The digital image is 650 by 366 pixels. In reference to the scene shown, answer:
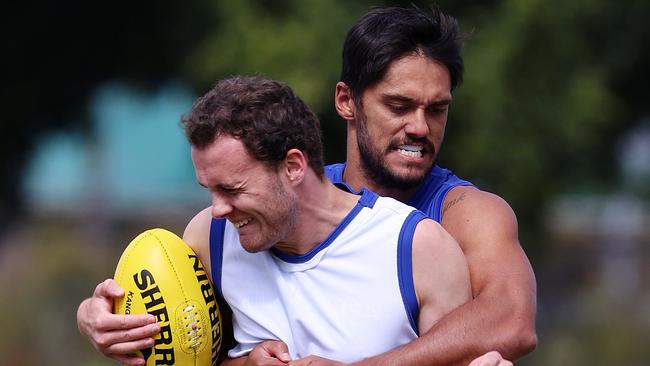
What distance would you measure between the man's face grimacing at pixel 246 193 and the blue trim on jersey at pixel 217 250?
0.24 m

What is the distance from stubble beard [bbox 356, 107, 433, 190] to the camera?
179 inches

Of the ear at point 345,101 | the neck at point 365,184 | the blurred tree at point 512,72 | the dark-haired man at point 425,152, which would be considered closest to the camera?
the dark-haired man at point 425,152

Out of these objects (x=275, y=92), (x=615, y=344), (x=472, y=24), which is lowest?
(x=615, y=344)

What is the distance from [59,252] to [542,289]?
4.41 metres

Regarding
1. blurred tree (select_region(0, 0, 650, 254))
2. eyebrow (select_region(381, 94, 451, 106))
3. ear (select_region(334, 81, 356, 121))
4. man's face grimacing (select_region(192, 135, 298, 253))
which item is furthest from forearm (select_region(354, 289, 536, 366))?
blurred tree (select_region(0, 0, 650, 254))

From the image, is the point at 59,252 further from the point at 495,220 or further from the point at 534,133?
the point at 495,220

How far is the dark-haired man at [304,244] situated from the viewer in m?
3.95

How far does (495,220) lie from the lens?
4.38 metres

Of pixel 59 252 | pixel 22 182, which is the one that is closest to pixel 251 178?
pixel 59 252

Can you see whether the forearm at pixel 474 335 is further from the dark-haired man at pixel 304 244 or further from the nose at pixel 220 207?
the nose at pixel 220 207

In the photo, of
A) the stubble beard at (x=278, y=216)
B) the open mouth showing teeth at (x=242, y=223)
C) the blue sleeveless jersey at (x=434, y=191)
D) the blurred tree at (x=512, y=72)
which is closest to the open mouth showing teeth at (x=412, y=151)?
the blue sleeveless jersey at (x=434, y=191)

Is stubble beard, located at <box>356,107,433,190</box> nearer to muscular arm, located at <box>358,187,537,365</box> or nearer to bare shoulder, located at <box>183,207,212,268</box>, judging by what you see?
muscular arm, located at <box>358,187,537,365</box>

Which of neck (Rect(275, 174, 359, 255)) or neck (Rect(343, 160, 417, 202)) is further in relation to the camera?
neck (Rect(343, 160, 417, 202))

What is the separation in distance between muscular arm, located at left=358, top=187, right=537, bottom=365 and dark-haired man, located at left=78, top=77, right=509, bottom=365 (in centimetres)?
6
